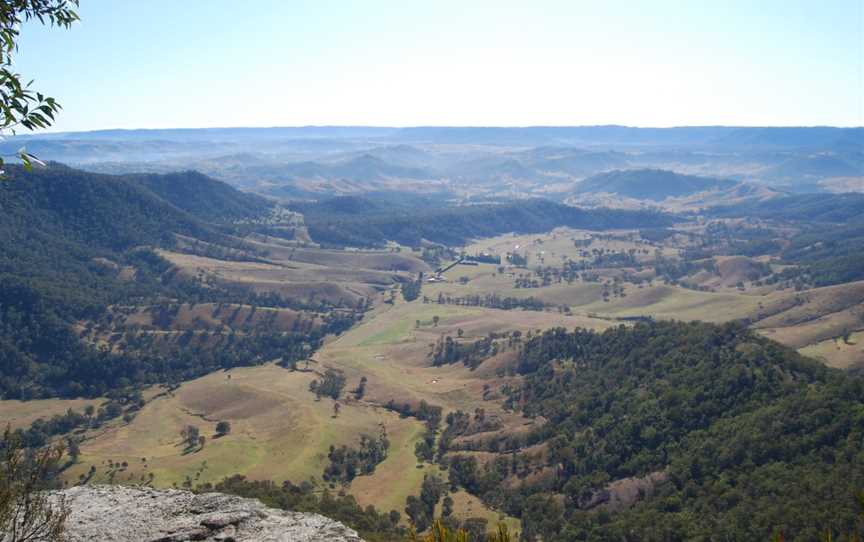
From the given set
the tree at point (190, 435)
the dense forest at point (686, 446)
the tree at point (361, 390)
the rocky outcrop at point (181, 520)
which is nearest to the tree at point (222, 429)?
the tree at point (190, 435)

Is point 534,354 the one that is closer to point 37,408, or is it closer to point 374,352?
point 374,352

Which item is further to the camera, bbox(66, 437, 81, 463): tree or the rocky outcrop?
bbox(66, 437, 81, 463): tree

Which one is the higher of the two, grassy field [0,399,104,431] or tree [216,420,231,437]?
tree [216,420,231,437]

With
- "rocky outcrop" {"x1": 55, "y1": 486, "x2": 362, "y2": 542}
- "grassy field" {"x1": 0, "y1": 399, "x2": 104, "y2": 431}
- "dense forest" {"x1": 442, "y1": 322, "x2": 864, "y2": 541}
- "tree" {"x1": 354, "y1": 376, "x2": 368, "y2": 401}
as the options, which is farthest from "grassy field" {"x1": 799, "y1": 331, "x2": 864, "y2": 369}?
"grassy field" {"x1": 0, "y1": 399, "x2": 104, "y2": 431}

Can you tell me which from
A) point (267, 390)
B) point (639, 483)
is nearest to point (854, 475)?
point (639, 483)

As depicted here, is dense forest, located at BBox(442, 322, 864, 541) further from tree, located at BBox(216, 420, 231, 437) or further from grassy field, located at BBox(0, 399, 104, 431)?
grassy field, located at BBox(0, 399, 104, 431)
